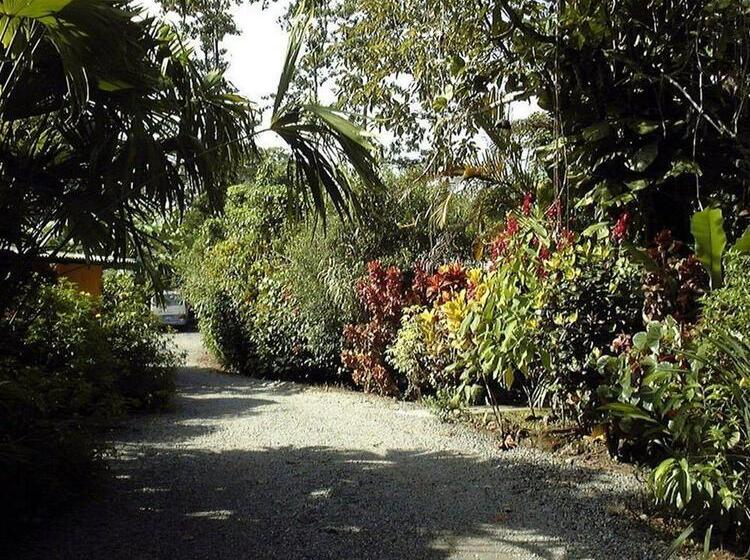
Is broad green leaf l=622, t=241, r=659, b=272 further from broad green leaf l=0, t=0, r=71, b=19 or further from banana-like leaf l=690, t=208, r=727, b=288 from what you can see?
broad green leaf l=0, t=0, r=71, b=19

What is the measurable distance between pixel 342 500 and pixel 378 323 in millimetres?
5220

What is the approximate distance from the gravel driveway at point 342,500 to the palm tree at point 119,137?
2.05 meters

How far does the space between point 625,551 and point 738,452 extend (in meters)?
0.94

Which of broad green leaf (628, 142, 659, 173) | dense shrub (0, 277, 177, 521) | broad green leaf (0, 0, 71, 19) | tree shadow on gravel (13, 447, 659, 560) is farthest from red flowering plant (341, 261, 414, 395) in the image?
broad green leaf (0, 0, 71, 19)

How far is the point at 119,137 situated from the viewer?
5.05 m

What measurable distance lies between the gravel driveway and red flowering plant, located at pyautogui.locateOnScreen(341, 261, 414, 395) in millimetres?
2073

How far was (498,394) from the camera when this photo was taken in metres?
9.21

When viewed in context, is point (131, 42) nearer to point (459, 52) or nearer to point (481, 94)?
point (481, 94)

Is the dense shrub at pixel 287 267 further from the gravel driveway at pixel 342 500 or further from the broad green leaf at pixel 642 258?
the broad green leaf at pixel 642 258

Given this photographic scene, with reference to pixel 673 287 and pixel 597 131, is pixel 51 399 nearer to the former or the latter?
pixel 673 287

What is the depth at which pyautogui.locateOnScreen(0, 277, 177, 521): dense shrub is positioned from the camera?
4.78 meters

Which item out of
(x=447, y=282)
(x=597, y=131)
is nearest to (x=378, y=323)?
(x=447, y=282)

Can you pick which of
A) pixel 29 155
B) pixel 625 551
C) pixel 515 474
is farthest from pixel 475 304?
pixel 29 155

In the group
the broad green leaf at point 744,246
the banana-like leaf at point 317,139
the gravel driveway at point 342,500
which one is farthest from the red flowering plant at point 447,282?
the broad green leaf at point 744,246
